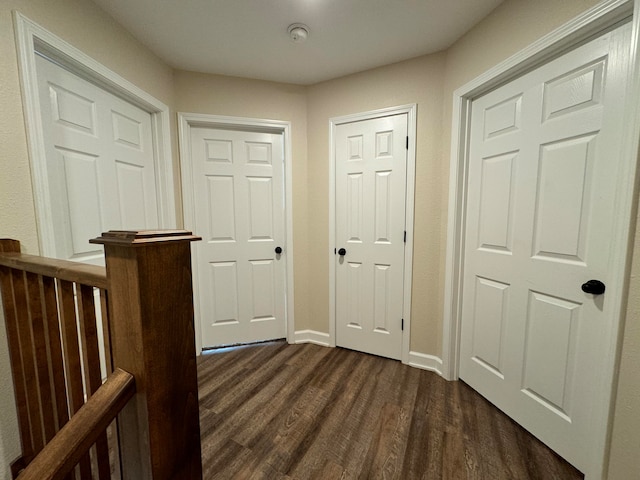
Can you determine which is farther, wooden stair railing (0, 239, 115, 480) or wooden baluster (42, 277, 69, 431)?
wooden baluster (42, 277, 69, 431)

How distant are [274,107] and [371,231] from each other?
4.45ft

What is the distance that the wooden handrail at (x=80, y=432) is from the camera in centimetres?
51

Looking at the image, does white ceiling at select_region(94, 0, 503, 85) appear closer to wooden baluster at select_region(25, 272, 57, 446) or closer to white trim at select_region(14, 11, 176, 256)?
white trim at select_region(14, 11, 176, 256)

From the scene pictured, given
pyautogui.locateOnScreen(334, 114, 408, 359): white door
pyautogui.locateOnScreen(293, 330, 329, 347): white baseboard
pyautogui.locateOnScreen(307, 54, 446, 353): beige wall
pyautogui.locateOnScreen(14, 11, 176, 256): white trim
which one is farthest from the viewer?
pyautogui.locateOnScreen(293, 330, 329, 347): white baseboard

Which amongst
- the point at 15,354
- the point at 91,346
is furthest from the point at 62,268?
the point at 15,354

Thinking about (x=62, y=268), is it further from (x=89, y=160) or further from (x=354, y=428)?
(x=354, y=428)

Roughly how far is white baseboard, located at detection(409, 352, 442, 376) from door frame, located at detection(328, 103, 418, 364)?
5 cm

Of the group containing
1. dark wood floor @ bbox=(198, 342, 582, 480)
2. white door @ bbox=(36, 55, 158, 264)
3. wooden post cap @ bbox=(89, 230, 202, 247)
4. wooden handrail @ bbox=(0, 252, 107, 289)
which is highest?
white door @ bbox=(36, 55, 158, 264)

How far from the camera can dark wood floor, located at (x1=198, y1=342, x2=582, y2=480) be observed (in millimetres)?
1228

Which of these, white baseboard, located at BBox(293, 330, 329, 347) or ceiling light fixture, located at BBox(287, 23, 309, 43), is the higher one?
ceiling light fixture, located at BBox(287, 23, 309, 43)

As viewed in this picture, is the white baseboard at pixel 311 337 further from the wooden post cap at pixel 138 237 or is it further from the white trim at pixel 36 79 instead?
the wooden post cap at pixel 138 237

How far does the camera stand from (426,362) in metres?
2.03

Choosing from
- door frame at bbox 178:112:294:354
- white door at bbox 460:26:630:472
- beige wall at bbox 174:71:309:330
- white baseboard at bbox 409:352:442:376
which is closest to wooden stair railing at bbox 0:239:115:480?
door frame at bbox 178:112:294:354

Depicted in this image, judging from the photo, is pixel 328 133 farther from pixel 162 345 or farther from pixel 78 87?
pixel 162 345
